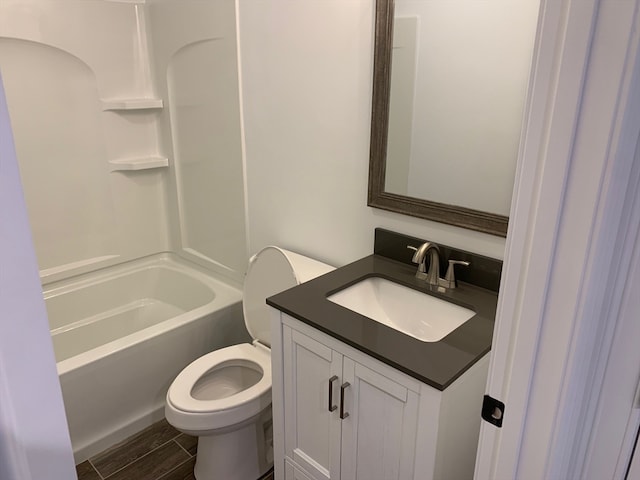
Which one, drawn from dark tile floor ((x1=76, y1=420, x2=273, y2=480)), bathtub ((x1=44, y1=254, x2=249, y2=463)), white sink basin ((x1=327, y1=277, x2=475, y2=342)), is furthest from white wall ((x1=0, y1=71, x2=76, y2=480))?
dark tile floor ((x1=76, y1=420, x2=273, y2=480))

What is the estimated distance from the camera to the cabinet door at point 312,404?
1.50 metres

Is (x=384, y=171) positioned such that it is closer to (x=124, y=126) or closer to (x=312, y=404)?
(x=312, y=404)

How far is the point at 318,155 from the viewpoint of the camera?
6.63 feet

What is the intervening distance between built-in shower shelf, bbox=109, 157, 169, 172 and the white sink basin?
159 centimetres

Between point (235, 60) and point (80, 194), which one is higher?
point (235, 60)

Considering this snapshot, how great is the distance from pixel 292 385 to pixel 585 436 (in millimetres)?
910

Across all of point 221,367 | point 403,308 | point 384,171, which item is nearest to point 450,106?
point 384,171

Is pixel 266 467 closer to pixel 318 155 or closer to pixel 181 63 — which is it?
pixel 318 155

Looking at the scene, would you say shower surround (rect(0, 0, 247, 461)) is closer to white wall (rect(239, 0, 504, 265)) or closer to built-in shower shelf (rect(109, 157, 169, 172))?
built-in shower shelf (rect(109, 157, 169, 172))

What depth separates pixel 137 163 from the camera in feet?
9.07

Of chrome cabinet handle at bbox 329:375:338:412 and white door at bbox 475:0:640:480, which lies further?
chrome cabinet handle at bbox 329:375:338:412

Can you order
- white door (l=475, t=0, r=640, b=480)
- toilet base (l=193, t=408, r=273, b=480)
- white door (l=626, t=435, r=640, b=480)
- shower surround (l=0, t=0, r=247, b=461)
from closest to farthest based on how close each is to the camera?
white door (l=475, t=0, r=640, b=480), white door (l=626, t=435, r=640, b=480), toilet base (l=193, t=408, r=273, b=480), shower surround (l=0, t=0, r=247, b=461)

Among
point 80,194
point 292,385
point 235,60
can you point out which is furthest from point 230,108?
point 292,385

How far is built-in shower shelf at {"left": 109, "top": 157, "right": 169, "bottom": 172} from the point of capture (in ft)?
8.96
